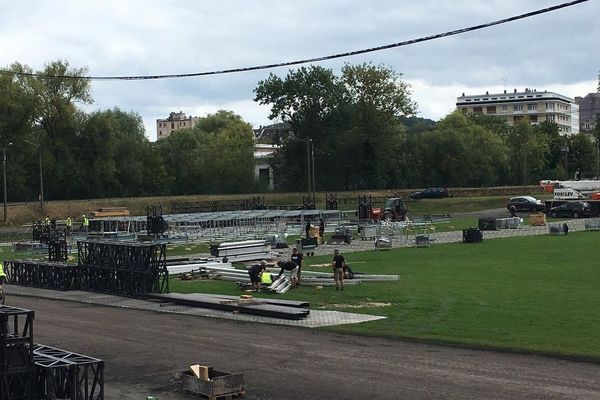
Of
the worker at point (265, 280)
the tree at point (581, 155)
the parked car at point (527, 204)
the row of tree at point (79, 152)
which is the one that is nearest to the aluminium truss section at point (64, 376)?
the worker at point (265, 280)

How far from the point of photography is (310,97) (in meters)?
115

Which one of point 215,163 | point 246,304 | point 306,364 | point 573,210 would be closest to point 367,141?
point 215,163

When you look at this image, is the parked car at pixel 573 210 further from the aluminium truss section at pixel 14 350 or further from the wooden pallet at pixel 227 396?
the aluminium truss section at pixel 14 350

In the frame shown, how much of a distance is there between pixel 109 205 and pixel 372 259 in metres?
61.0

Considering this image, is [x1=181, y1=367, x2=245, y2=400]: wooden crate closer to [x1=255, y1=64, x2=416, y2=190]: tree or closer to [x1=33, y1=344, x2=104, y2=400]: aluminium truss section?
[x1=33, y1=344, x2=104, y2=400]: aluminium truss section

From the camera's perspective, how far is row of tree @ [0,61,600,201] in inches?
4026

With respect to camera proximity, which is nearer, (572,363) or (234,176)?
(572,363)

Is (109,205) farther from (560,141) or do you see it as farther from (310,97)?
(560,141)

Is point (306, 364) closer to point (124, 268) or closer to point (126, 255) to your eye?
point (124, 268)

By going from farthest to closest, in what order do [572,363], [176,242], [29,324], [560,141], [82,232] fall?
[560,141], [82,232], [176,242], [572,363], [29,324]

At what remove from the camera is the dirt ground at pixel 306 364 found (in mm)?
14359

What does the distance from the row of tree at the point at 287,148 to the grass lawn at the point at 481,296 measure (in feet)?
227

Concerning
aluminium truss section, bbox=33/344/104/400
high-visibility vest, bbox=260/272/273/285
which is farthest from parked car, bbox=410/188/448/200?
aluminium truss section, bbox=33/344/104/400

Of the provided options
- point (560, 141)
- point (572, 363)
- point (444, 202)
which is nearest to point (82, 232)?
point (444, 202)
